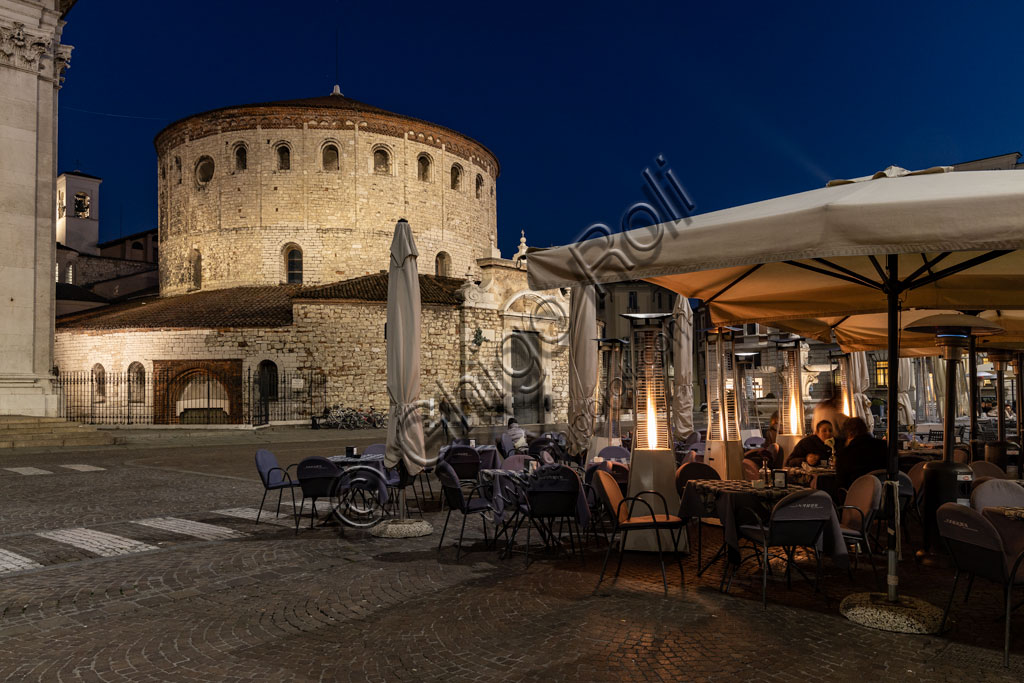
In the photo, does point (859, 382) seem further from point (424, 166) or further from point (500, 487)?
point (424, 166)

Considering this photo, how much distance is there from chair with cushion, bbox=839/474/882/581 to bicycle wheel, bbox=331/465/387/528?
4793 millimetres

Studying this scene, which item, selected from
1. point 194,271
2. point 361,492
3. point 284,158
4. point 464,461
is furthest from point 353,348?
point 361,492

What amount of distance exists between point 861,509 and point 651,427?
1.84m

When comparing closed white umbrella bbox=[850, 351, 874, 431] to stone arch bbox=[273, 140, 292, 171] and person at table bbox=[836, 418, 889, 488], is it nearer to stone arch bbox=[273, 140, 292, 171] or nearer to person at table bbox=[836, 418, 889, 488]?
person at table bbox=[836, 418, 889, 488]

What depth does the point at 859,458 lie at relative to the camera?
687 cm

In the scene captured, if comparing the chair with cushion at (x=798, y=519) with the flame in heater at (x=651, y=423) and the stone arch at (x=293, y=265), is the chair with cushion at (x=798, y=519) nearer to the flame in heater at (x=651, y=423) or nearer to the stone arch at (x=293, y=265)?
the flame in heater at (x=651, y=423)

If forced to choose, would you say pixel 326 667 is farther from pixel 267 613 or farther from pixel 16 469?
pixel 16 469

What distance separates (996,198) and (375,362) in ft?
89.0

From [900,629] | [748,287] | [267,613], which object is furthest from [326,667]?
[748,287]

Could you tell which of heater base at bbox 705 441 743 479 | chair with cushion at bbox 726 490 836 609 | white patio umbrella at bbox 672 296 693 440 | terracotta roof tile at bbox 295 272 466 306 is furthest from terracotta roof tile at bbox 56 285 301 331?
chair with cushion at bbox 726 490 836 609

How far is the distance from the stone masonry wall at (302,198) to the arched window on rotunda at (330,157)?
29cm

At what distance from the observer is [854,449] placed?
6898 millimetres

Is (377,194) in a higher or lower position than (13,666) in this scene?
higher

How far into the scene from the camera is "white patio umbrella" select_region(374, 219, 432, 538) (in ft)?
25.0
